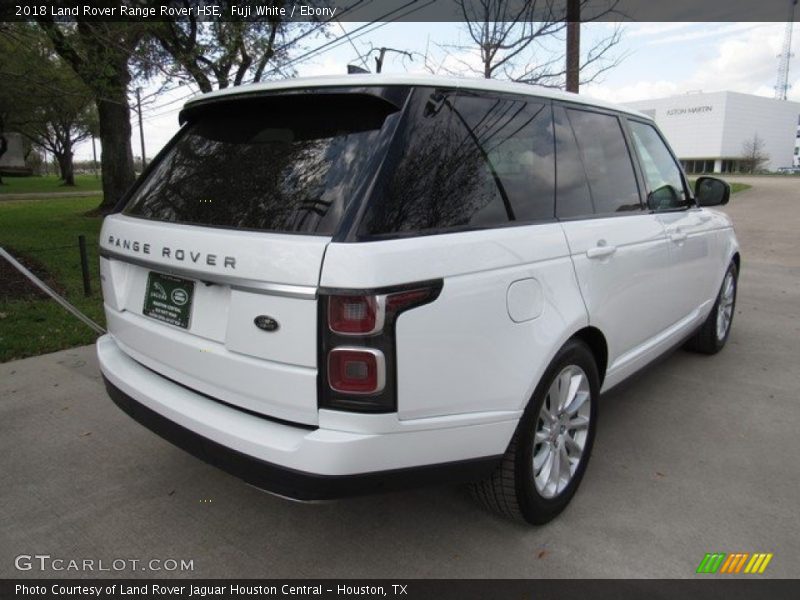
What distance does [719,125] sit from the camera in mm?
96000

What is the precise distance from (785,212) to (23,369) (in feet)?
68.5

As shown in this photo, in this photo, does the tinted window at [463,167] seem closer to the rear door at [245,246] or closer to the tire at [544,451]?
the rear door at [245,246]

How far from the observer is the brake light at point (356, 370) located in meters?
1.85

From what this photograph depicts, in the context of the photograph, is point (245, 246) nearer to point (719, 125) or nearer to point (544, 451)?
point (544, 451)

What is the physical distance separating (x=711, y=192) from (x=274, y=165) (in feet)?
11.5

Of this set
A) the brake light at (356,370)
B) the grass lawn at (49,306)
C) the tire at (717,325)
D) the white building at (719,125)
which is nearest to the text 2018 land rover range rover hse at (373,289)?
the brake light at (356,370)

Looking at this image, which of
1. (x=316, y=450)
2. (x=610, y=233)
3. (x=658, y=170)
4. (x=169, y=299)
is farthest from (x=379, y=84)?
(x=658, y=170)

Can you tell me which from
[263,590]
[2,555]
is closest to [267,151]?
[263,590]

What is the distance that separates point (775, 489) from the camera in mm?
2939

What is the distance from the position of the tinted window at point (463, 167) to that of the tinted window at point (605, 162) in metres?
0.36

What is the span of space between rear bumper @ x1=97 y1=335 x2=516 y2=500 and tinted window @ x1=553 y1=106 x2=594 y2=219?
110 centimetres

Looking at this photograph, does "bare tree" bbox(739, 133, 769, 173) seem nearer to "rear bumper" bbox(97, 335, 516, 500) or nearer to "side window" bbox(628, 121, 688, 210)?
"side window" bbox(628, 121, 688, 210)

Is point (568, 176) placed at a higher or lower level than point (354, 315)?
higher

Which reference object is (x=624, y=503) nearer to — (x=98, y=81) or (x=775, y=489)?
(x=775, y=489)
